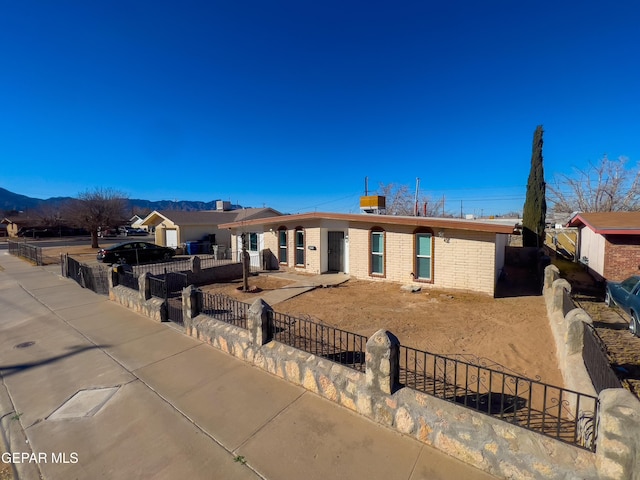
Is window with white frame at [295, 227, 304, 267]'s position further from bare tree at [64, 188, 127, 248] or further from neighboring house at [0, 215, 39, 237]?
neighboring house at [0, 215, 39, 237]

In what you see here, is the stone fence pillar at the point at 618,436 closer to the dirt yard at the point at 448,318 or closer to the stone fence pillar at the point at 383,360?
the stone fence pillar at the point at 383,360

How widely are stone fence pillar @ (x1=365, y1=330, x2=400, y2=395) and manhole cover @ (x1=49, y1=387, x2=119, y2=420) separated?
4.02 meters

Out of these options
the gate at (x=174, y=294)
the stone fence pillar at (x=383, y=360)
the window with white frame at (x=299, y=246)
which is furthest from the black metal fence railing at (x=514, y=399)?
the window with white frame at (x=299, y=246)

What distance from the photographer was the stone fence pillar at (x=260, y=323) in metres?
5.21

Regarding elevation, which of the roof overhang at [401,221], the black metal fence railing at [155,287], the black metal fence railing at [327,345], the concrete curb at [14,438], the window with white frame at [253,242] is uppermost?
the roof overhang at [401,221]

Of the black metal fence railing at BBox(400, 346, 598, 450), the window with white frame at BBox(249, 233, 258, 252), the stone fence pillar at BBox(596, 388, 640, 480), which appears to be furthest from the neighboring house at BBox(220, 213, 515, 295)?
the stone fence pillar at BBox(596, 388, 640, 480)

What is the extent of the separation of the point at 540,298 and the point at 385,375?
10.0 meters

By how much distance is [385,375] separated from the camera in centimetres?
375

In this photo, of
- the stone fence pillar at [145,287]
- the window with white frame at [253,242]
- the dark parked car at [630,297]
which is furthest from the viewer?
the window with white frame at [253,242]

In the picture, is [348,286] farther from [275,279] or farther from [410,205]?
[410,205]

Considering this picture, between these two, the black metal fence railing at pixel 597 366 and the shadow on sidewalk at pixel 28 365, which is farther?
the shadow on sidewalk at pixel 28 365

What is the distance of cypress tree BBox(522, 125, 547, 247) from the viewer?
22.8 m

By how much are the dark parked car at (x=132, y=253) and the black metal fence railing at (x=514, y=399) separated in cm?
1921

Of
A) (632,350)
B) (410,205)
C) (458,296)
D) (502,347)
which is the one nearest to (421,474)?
(502,347)
